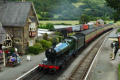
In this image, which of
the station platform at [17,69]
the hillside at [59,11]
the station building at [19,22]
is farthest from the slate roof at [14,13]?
the hillside at [59,11]

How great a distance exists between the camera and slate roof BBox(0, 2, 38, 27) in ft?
93.0

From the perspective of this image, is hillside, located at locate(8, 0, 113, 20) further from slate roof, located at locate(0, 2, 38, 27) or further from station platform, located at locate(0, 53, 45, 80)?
station platform, located at locate(0, 53, 45, 80)

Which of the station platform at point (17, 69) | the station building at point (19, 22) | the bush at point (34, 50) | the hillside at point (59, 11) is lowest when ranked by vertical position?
the station platform at point (17, 69)

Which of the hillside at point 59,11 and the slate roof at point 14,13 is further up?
the hillside at point 59,11

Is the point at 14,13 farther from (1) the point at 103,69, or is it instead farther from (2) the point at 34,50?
(1) the point at 103,69

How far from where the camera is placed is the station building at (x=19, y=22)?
93.5 ft

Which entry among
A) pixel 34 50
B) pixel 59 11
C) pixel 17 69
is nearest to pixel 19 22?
pixel 34 50

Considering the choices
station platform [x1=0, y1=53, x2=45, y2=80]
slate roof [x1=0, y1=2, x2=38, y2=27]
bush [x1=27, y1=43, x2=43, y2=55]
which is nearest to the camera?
station platform [x1=0, y1=53, x2=45, y2=80]

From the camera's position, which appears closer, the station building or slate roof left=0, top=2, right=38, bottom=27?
slate roof left=0, top=2, right=38, bottom=27

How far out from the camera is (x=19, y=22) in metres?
28.1

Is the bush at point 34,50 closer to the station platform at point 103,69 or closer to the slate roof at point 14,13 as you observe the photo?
the slate roof at point 14,13

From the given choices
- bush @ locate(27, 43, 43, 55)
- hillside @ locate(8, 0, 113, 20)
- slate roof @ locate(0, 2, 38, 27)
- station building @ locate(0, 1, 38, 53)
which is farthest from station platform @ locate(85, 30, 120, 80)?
hillside @ locate(8, 0, 113, 20)

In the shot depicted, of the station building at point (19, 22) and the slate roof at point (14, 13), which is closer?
the slate roof at point (14, 13)

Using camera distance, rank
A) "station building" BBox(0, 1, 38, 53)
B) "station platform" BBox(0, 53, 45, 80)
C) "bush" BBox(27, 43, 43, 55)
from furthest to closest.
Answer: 1. "bush" BBox(27, 43, 43, 55)
2. "station building" BBox(0, 1, 38, 53)
3. "station platform" BBox(0, 53, 45, 80)
